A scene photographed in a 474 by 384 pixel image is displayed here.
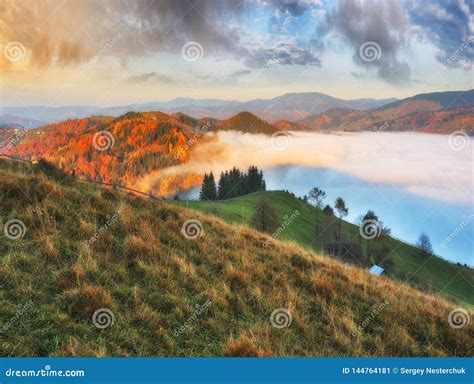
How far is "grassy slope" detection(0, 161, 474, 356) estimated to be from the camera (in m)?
6.05

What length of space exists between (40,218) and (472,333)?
9.65 metres

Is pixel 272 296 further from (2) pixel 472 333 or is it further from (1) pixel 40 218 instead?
(1) pixel 40 218

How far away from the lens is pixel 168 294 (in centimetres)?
722

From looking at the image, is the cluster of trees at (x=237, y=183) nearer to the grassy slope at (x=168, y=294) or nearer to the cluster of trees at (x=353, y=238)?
the cluster of trees at (x=353, y=238)

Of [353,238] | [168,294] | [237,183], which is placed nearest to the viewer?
[168,294]

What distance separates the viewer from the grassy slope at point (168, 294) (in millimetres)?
6051

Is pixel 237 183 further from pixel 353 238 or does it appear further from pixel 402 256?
pixel 402 256

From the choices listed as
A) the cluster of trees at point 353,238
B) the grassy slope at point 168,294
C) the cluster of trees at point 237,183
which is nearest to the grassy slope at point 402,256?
the cluster of trees at point 353,238

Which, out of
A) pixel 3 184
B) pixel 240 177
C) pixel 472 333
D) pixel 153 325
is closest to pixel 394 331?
pixel 472 333

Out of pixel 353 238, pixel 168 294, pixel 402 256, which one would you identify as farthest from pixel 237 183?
pixel 168 294

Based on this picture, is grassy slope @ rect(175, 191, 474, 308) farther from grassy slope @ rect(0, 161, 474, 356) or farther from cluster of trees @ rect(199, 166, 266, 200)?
grassy slope @ rect(0, 161, 474, 356)

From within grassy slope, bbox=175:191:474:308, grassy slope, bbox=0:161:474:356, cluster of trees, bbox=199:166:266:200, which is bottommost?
grassy slope, bbox=175:191:474:308

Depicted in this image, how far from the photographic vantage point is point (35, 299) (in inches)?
252

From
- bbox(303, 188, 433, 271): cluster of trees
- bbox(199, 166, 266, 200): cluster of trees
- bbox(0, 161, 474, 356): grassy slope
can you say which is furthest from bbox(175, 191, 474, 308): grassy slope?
bbox(0, 161, 474, 356): grassy slope
